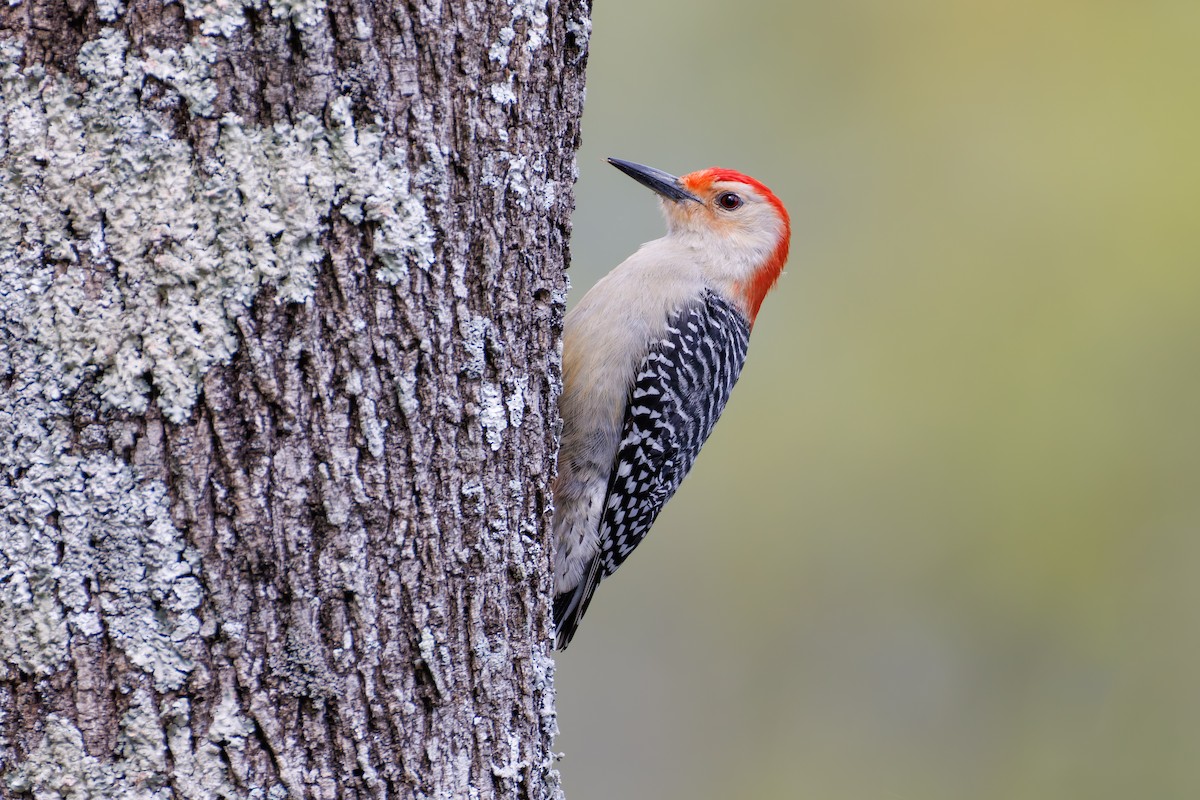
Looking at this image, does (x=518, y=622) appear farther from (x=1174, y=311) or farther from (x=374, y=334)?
(x=1174, y=311)

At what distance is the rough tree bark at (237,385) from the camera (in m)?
1.55

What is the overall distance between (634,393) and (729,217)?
3.70ft

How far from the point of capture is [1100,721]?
627 centimetres

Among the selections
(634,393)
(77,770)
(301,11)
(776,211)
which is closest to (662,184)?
(776,211)

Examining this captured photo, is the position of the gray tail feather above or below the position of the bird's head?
below

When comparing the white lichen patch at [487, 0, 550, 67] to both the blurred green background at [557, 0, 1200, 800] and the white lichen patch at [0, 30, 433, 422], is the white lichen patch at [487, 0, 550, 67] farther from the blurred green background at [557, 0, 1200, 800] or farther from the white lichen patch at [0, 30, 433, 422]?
the blurred green background at [557, 0, 1200, 800]

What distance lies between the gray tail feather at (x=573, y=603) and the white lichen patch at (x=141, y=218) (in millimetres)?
1937

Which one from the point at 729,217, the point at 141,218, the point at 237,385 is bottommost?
the point at 729,217

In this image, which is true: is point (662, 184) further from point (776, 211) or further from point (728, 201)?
point (776, 211)

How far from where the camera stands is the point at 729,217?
416 centimetres

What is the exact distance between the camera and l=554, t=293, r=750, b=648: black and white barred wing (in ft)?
11.1

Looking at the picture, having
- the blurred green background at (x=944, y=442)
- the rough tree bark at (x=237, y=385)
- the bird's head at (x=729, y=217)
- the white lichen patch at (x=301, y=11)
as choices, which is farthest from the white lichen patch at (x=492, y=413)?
the blurred green background at (x=944, y=442)

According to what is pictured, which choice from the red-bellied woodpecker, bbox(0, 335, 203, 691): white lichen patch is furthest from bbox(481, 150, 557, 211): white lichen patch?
the red-bellied woodpecker

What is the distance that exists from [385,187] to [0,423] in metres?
0.70
